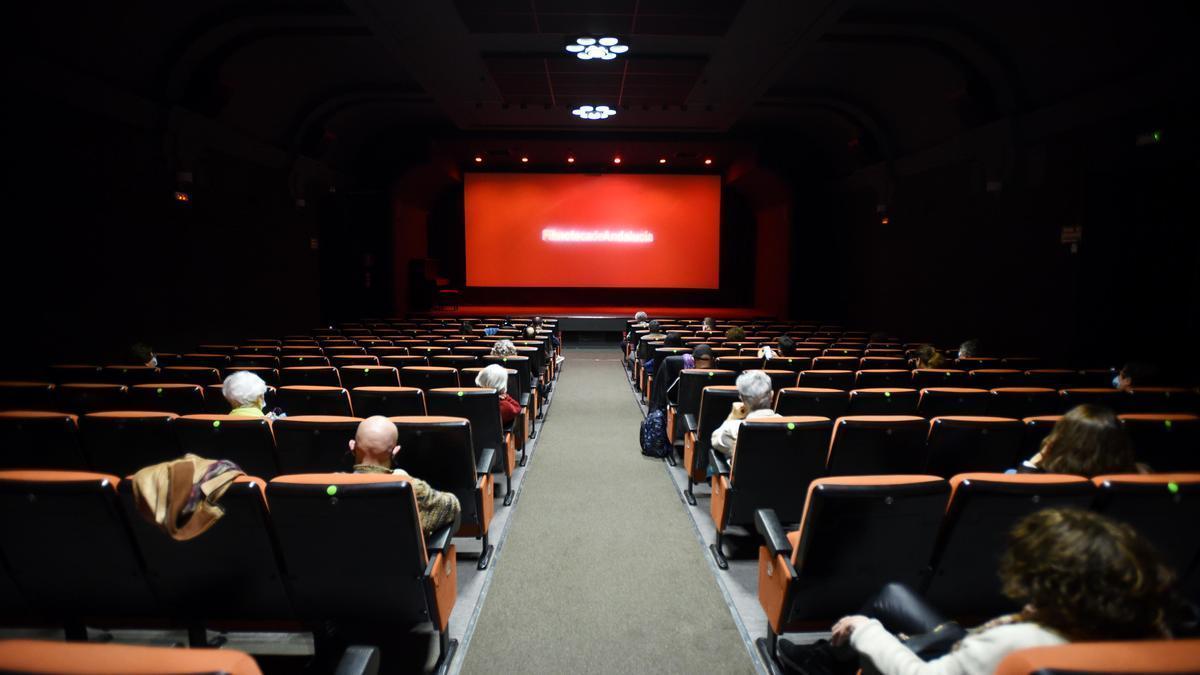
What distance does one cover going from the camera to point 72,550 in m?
1.99

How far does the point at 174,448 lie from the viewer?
300cm

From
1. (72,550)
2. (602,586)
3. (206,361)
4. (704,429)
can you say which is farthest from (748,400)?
(206,361)

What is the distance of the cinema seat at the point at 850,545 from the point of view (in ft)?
6.37

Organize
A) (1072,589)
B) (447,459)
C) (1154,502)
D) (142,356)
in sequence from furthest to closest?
1. (142,356)
2. (447,459)
3. (1154,502)
4. (1072,589)

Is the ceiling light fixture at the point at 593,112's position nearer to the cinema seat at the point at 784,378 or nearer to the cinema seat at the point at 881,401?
the cinema seat at the point at 784,378

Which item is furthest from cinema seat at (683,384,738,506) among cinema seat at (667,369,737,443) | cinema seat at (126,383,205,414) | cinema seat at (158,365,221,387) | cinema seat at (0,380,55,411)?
cinema seat at (0,380,55,411)

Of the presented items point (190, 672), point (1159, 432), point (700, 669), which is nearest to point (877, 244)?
point (1159, 432)

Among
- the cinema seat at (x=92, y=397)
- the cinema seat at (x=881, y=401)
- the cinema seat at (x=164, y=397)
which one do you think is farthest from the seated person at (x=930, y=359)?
the cinema seat at (x=92, y=397)

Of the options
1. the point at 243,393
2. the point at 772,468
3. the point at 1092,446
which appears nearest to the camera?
the point at 1092,446

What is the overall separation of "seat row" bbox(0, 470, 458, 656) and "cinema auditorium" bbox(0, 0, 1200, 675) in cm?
2

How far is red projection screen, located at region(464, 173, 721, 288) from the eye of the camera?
15.9 metres

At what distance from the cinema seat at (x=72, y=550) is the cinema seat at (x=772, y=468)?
2.50m

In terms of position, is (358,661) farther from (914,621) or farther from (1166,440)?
(1166,440)

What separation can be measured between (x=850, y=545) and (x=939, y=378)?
3337mm
